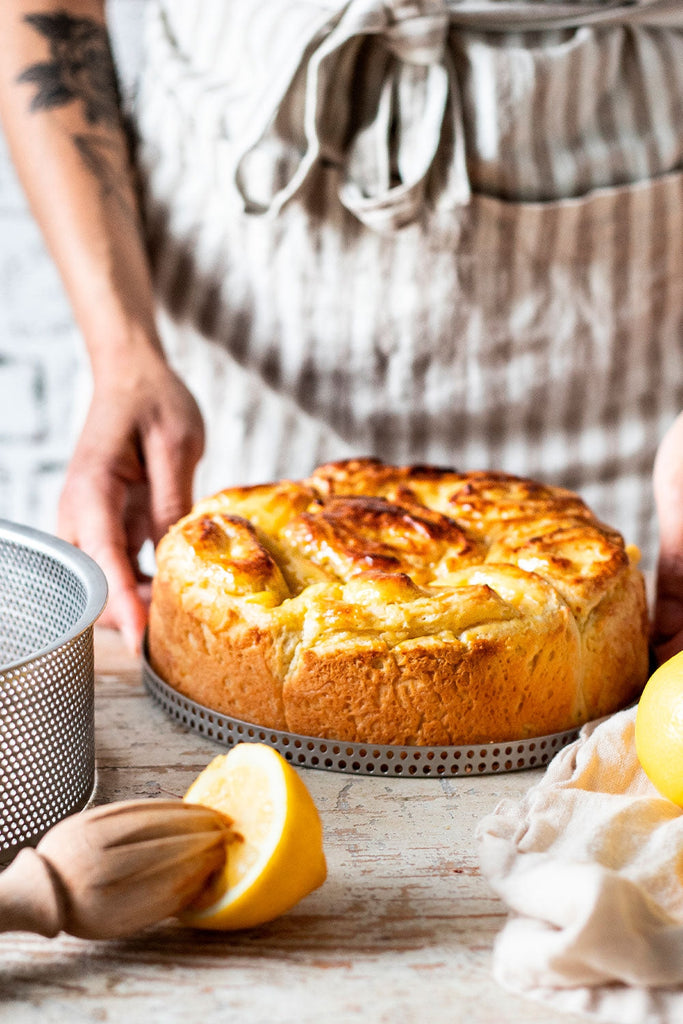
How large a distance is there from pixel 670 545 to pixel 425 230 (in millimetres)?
591

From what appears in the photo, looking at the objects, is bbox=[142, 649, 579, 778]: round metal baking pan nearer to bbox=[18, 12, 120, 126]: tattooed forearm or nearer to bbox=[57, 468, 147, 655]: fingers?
bbox=[57, 468, 147, 655]: fingers

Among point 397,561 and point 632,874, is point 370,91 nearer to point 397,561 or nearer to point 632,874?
point 397,561

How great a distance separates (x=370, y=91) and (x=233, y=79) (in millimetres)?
233

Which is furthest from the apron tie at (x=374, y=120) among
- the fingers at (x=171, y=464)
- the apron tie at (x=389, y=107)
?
the fingers at (x=171, y=464)

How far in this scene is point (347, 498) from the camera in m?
1.21

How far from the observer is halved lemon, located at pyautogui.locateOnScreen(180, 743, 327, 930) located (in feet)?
2.26

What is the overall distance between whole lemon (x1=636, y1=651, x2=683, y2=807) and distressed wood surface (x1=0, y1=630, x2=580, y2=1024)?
152 mm

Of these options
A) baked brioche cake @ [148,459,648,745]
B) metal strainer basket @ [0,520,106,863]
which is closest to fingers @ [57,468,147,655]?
baked brioche cake @ [148,459,648,745]

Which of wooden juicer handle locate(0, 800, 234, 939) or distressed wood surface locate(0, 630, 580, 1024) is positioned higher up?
wooden juicer handle locate(0, 800, 234, 939)

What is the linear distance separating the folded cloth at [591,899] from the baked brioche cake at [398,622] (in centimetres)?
14

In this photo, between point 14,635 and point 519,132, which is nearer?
point 14,635

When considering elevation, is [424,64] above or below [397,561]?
above

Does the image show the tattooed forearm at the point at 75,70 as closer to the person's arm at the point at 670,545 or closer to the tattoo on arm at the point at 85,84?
the tattoo on arm at the point at 85,84

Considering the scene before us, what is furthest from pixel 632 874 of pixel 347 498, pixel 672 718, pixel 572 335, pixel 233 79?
pixel 233 79
